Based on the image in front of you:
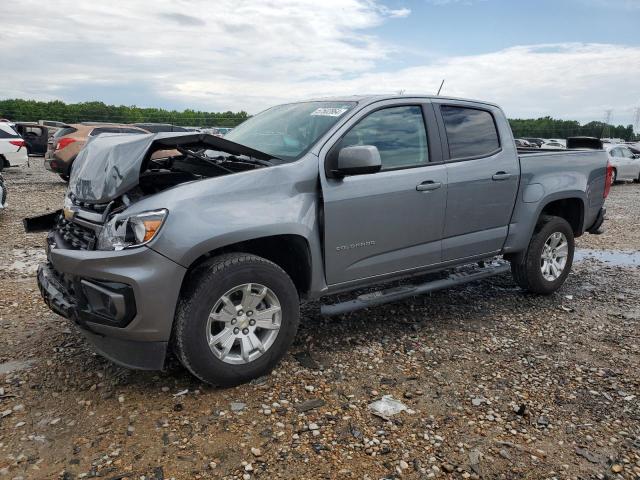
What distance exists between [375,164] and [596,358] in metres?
2.28

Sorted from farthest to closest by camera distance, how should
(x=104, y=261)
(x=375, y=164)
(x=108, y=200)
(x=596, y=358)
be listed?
(x=596, y=358)
(x=375, y=164)
(x=108, y=200)
(x=104, y=261)

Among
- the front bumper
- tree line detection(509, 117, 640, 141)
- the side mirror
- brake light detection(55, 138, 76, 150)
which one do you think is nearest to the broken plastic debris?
the front bumper

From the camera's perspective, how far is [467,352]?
13.2 feet

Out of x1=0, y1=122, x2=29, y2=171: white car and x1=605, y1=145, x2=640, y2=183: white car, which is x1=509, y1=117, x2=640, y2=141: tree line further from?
x1=0, y1=122, x2=29, y2=171: white car

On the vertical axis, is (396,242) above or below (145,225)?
below

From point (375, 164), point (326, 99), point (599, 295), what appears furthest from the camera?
point (599, 295)

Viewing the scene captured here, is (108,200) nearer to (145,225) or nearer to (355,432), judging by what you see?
(145,225)

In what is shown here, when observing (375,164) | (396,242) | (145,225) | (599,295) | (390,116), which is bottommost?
(599,295)

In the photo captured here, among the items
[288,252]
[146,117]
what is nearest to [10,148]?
[288,252]

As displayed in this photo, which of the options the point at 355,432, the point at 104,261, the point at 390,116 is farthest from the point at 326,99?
the point at 355,432

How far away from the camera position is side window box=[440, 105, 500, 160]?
4.46 metres

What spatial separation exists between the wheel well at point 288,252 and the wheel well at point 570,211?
119 inches

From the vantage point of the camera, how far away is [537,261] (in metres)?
5.14

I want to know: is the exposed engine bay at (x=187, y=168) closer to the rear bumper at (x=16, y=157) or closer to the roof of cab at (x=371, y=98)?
the roof of cab at (x=371, y=98)
